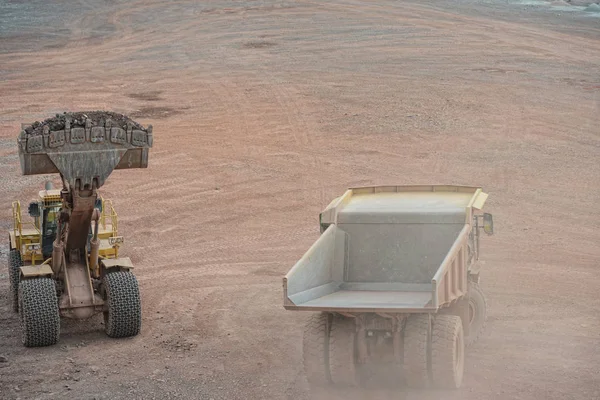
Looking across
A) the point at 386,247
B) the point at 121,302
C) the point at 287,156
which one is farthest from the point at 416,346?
the point at 287,156

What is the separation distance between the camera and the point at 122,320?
15.8 meters

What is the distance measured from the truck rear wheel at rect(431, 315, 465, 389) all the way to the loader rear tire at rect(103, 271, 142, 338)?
475 cm

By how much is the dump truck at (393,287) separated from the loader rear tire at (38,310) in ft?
12.6

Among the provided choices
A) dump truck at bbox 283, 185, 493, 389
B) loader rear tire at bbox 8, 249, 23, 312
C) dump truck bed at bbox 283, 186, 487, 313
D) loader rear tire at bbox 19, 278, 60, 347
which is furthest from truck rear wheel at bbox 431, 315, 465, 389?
loader rear tire at bbox 8, 249, 23, 312

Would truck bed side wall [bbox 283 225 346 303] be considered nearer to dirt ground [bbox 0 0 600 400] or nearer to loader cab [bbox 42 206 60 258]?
dirt ground [bbox 0 0 600 400]

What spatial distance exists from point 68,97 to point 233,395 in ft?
71.3

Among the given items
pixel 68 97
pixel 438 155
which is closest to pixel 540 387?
pixel 438 155

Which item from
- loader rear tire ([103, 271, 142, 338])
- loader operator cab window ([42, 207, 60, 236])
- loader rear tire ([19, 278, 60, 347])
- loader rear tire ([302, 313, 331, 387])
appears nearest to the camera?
loader rear tire ([302, 313, 331, 387])

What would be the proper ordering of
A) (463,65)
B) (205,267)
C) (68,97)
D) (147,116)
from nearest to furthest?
(205,267)
(147,116)
(68,97)
(463,65)

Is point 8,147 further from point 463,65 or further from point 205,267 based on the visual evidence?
→ point 463,65

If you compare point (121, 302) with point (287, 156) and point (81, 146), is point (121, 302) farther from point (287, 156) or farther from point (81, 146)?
point (287, 156)

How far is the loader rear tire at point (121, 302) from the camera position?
15625 millimetres

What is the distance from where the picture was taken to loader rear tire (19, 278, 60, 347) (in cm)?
1520

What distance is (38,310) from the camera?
15.2 m
